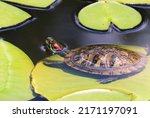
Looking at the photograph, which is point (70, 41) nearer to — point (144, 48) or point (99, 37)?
point (99, 37)

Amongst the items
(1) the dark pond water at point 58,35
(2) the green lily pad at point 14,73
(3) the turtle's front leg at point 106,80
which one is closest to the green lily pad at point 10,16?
(1) the dark pond water at point 58,35

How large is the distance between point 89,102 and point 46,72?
21 cm

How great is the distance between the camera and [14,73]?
1.22 m

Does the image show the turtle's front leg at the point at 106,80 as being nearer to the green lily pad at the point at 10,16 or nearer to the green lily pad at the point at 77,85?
the green lily pad at the point at 77,85

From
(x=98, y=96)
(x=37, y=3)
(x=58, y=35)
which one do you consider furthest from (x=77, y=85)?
(x=37, y=3)

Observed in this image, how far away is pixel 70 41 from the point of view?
141cm

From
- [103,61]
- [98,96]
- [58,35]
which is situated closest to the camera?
[98,96]

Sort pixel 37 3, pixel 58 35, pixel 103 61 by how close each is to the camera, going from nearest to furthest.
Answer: pixel 103 61
pixel 58 35
pixel 37 3

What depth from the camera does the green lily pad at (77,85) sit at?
113 centimetres

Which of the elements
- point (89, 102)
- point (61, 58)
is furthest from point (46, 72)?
point (89, 102)

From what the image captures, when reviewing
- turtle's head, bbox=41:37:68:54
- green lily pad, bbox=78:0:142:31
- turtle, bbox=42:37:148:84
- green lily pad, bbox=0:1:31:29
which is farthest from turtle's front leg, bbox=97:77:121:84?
green lily pad, bbox=0:1:31:29

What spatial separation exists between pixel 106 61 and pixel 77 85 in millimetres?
159

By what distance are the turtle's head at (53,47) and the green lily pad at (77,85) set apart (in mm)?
109

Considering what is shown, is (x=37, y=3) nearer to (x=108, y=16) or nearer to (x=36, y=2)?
(x=36, y=2)
